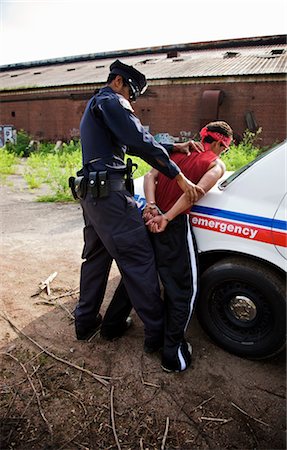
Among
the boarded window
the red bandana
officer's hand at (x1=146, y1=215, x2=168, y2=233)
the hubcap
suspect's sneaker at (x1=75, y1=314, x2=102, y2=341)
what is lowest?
suspect's sneaker at (x1=75, y1=314, x2=102, y2=341)

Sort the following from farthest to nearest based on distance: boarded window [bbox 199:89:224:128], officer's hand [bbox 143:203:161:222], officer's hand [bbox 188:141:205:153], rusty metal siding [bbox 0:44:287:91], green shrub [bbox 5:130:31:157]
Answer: green shrub [bbox 5:130:31:157] → rusty metal siding [bbox 0:44:287:91] → boarded window [bbox 199:89:224:128] → officer's hand [bbox 188:141:205:153] → officer's hand [bbox 143:203:161:222]

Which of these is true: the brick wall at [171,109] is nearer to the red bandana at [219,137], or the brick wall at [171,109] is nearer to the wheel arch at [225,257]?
the red bandana at [219,137]

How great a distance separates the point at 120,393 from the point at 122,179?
4.82 feet

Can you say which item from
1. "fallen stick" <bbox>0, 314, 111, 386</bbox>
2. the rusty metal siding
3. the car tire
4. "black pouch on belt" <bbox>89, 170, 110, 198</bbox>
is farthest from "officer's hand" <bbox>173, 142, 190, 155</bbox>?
the rusty metal siding

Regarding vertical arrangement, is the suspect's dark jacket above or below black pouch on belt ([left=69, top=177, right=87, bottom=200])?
above

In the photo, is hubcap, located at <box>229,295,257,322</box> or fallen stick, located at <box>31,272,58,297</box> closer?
hubcap, located at <box>229,295,257,322</box>

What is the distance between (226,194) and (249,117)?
16.3 meters

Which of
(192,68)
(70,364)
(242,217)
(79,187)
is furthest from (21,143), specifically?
(242,217)

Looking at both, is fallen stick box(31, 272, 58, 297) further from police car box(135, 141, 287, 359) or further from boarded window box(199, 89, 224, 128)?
boarded window box(199, 89, 224, 128)

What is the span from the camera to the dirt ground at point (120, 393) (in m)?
1.88

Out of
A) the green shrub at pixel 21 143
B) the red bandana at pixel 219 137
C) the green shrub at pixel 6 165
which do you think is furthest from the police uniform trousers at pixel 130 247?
the green shrub at pixel 21 143

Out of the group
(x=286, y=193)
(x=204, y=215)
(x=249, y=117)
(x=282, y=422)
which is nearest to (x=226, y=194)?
(x=204, y=215)

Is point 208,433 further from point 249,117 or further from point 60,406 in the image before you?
point 249,117

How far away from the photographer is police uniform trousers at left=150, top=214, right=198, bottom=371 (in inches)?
92.9
